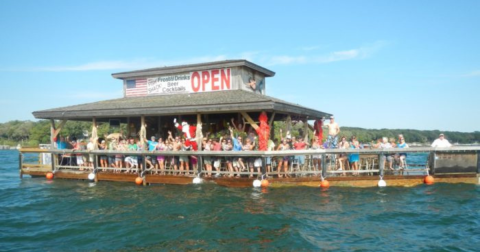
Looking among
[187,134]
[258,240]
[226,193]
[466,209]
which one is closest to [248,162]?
[226,193]

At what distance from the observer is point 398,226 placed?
9312mm

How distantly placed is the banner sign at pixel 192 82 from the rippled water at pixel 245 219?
6.22 meters

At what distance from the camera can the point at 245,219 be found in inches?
393

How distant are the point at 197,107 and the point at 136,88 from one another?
25.1 ft

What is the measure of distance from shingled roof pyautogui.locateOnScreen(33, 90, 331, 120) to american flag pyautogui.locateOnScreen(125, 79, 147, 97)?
32.6 inches

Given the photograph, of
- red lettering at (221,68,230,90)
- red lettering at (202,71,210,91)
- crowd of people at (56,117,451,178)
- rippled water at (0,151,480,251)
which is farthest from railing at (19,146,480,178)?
red lettering at (202,71,210,91)

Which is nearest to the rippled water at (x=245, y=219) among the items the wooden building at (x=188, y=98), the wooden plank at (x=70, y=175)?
the wooden plank at (x=70, y=175)

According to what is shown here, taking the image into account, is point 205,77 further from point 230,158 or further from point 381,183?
point 381,183

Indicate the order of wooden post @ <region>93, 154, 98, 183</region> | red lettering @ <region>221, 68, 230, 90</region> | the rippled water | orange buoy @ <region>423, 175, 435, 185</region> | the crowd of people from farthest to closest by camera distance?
red lettering @ <region>221, 68, 230, 90</region>, wooden post @ <region>93, 154, 98, 183</region>, the crowd of people, orange buoy @ <region>423, 175, 435, 185</region>, the rippled water

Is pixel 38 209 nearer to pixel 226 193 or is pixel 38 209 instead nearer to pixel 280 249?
pixel 226 193

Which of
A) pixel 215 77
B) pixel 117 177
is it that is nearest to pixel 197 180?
pixel 117 177

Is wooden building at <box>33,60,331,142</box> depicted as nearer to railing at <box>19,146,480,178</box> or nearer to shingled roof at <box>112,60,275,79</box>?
shingled roof at <box>112,60,275,79</box>

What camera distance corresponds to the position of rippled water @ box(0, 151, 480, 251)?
821 cm

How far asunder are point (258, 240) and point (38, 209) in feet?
27.0
